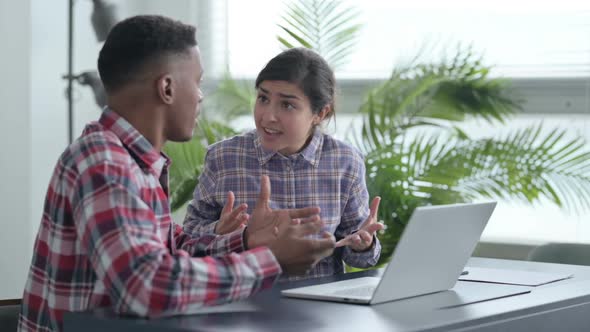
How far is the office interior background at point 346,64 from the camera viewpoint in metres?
3.96

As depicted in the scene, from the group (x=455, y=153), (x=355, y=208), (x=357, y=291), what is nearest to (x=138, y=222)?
(x=357, y=291)

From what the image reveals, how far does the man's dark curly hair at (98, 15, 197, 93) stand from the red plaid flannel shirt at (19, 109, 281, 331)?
0.08 m

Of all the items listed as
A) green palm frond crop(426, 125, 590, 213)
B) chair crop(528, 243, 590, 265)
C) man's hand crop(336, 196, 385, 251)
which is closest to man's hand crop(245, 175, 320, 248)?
man's hand crop(336, 196, 385, 251)

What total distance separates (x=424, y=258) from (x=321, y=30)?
95.9 inches

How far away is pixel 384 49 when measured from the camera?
4.32 meters

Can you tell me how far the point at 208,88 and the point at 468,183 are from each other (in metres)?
1.69

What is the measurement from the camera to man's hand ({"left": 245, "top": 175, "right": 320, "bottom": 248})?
1.64 m

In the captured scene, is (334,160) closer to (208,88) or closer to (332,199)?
(332,199)

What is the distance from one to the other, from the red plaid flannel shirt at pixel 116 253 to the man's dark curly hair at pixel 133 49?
3.0 inches

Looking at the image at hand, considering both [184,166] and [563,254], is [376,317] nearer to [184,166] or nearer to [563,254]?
[563,254]

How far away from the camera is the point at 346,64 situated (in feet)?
13.4

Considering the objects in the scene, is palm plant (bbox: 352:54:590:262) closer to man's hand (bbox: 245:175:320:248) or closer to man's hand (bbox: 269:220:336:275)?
man's hand (bbox: 245:175:320:248)

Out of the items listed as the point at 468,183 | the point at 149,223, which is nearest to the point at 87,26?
the point at 468,183

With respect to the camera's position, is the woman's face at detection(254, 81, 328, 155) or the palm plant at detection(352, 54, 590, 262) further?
the palm plant at detection(352, 54, 590, 262)
